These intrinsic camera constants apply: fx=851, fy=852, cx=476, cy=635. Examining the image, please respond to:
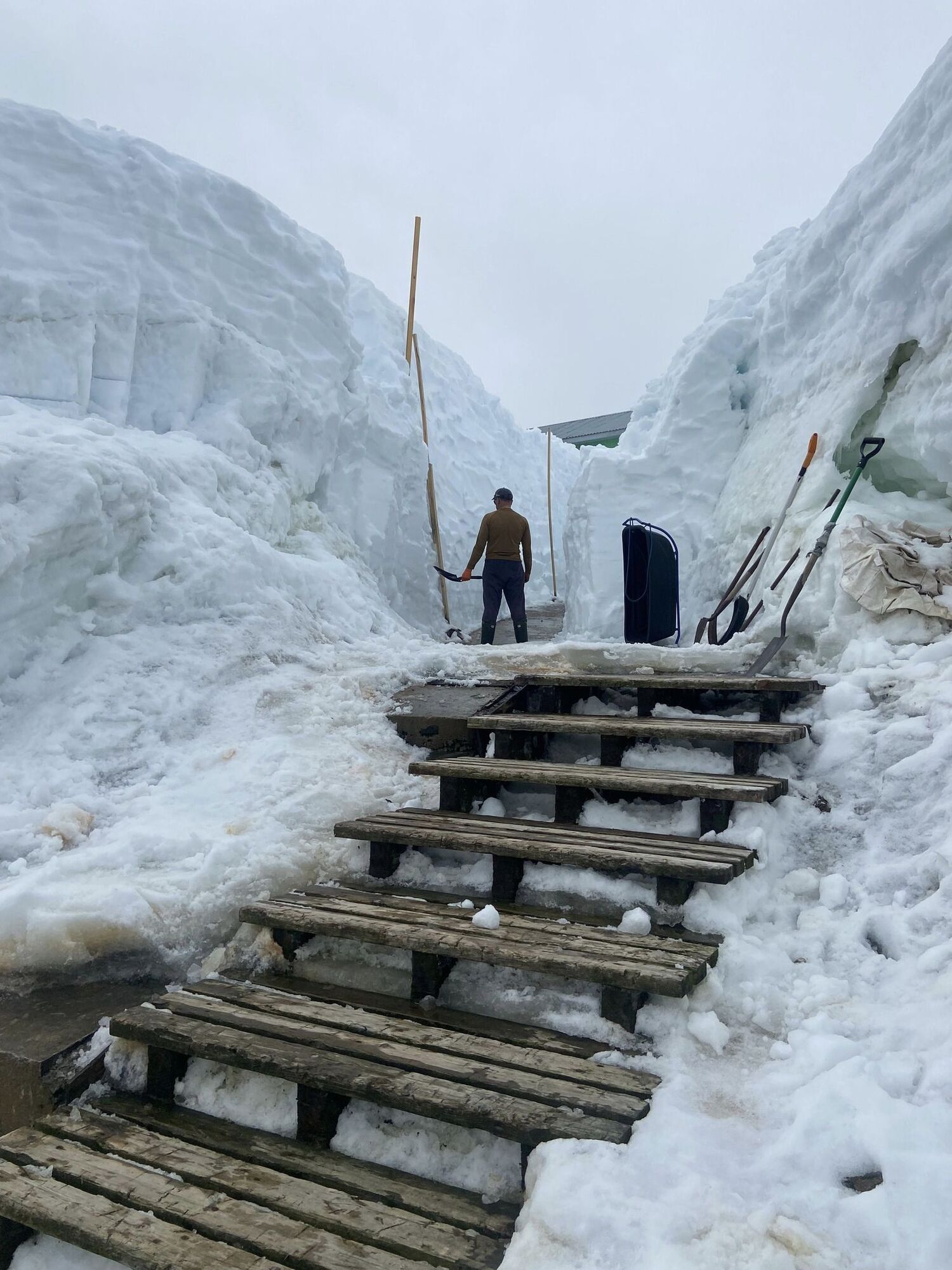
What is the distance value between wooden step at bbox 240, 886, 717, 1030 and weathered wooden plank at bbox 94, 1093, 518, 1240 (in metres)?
0.54

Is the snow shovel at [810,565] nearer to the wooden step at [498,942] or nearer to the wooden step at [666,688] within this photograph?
the wooden step at [666,688]

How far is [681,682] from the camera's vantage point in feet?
12.5

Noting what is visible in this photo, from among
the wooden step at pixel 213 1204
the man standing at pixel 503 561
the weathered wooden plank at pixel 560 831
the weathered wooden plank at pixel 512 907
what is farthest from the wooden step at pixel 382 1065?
the man standing at pixel 503 561

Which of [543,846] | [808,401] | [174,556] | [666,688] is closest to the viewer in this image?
[543,846]

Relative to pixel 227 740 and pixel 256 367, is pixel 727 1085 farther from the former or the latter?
pixel 256 367

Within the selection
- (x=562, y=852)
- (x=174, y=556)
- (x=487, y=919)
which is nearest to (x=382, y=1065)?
(x=487, y=919)

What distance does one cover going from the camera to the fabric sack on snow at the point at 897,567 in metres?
3.85

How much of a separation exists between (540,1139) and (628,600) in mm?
5766

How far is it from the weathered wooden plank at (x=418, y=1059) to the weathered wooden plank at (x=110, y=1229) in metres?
0.50

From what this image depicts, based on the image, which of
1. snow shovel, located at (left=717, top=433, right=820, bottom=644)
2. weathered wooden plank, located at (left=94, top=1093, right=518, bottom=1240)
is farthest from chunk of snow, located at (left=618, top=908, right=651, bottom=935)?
snow shovel, located at (left=717, top=433, right=820, bottom=644)

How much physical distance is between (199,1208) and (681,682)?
2.74 meters

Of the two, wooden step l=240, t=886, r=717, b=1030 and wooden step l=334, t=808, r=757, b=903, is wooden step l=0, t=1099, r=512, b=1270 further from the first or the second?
wooden step l=334, t=808, r=757, b=903

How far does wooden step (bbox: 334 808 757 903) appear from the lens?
251cm

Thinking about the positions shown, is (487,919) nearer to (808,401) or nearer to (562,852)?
(562,852)
